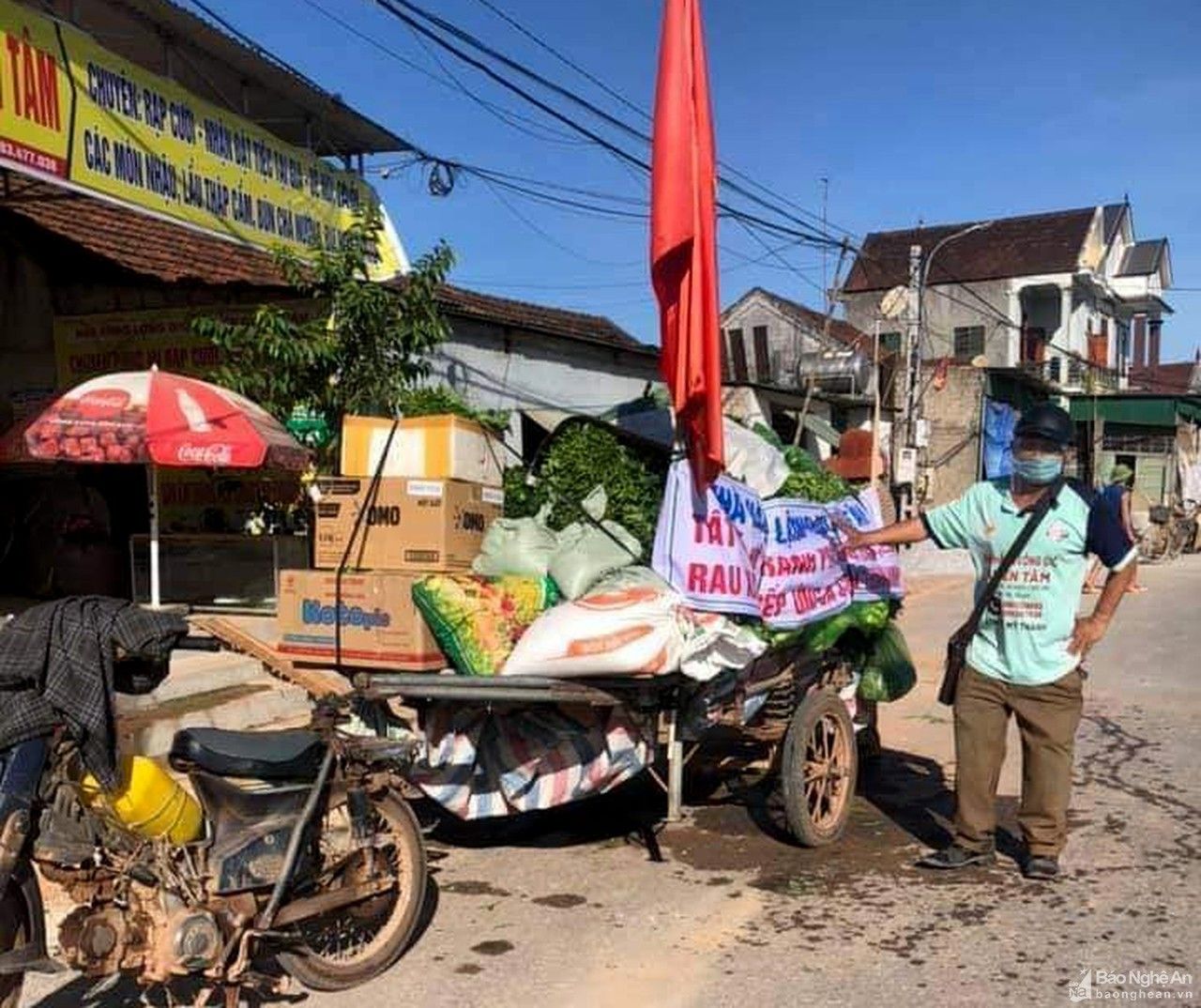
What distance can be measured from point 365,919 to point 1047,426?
3216 millimetres

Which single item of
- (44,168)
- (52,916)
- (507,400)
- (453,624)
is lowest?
(52,916)

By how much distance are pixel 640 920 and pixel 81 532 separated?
8.08 m

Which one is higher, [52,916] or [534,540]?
[534,540]

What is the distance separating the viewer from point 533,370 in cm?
1416

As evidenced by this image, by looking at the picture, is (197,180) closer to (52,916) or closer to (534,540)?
(534,540)

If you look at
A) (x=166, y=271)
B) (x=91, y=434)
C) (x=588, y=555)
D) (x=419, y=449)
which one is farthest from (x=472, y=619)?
(x=166, y=271)

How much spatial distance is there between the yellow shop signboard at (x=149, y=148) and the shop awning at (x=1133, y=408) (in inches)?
1138

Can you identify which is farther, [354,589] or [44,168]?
[44,168]

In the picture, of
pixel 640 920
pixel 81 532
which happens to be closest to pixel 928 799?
pixel 640 920

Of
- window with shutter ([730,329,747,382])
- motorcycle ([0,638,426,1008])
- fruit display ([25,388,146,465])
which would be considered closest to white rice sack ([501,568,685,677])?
motorcycle ([0,638,426,1008])

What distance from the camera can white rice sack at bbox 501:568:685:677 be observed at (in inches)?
164

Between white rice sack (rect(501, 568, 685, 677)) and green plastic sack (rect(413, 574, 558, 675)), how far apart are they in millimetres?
145

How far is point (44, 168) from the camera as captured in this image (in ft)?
21.7

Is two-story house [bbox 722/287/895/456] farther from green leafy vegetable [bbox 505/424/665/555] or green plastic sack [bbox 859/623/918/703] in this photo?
green leafy vegetable [bbox 505/424/665/555]
